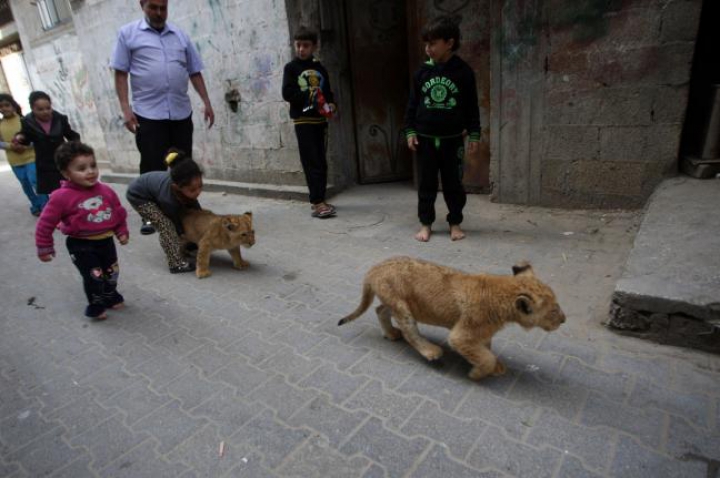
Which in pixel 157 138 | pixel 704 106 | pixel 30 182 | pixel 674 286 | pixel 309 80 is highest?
pixel 309 80

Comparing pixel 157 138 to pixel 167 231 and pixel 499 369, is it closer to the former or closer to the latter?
pixel 167 231

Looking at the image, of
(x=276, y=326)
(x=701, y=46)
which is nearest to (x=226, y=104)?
(x=276, y=326)

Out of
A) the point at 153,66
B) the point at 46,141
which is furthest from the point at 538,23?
the point at 46,141

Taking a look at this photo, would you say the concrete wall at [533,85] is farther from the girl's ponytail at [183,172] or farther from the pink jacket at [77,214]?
the pink jacket at [77,214]

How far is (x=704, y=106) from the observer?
15.8 feet

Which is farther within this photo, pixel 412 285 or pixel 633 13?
pixel 633 13

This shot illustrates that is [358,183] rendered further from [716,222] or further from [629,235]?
[716,222]

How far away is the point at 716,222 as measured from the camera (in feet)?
11.5

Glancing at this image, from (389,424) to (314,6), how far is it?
626 cm

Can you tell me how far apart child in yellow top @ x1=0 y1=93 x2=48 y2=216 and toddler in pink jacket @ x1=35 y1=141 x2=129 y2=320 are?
4495 mm

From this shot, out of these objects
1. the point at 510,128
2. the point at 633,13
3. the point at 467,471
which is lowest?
the point at 467,471

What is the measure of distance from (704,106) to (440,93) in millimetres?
3069

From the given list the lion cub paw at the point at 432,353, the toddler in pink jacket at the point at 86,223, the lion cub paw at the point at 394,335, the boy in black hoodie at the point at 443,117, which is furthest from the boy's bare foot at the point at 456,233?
the toddler in pink jacket at the point at 86,223

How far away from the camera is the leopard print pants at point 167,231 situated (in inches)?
181
